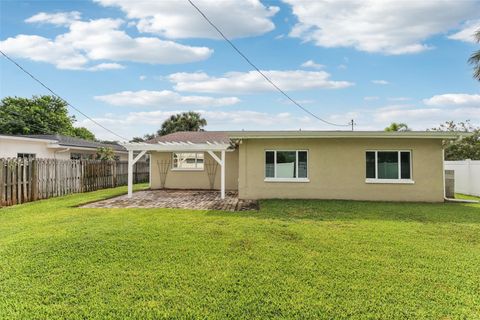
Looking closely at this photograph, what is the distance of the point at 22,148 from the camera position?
55.9ft

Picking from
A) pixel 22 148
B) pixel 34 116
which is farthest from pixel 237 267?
Answer: pixel 34 116

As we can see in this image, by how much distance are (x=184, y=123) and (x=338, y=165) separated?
86.1ft

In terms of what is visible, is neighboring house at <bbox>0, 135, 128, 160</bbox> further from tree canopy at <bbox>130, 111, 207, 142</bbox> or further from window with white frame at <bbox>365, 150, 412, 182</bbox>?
window with white frame at <bbox>365, 150, 412, 182</bbox>

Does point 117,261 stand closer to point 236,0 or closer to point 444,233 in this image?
point 444,233

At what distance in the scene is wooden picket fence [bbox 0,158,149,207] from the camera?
11883 millimetres

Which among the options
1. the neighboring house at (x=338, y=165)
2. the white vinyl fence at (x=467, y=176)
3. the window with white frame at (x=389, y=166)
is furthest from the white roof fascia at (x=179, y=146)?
the white vinyl fence at (x=467, y=176)

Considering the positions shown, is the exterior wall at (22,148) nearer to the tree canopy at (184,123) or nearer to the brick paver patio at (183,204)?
the brick paver patio at (183,204)

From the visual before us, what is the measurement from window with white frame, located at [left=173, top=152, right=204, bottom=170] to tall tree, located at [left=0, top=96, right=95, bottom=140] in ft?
90.0

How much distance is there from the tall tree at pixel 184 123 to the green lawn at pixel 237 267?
27775 mm

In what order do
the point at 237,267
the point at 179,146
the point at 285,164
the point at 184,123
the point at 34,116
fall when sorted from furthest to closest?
the point at 34,116, the point at 184,123, the point at 179,146, the point at 285,164, the point at 237,267

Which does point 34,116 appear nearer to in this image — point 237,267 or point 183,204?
point 183,204

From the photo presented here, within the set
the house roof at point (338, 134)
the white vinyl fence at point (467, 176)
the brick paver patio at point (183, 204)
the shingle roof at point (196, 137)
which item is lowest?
the brick paver patio at point (183, 204)

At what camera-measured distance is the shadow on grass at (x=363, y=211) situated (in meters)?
9.55

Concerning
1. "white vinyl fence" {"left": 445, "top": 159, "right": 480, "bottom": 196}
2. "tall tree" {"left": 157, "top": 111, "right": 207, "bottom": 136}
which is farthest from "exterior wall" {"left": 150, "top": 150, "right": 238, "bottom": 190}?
"tall tree" {"left": 157, "top": 111, "right": 207, "bottom": 136}
